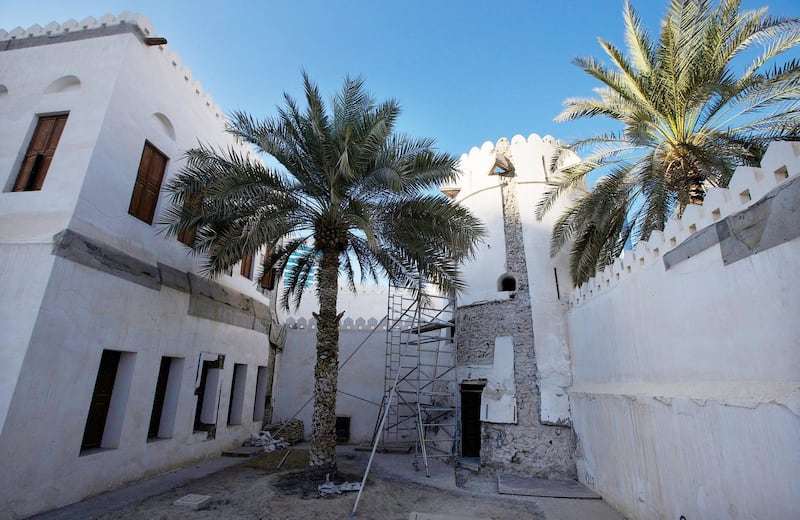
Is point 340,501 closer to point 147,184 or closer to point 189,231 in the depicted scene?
point 189,231

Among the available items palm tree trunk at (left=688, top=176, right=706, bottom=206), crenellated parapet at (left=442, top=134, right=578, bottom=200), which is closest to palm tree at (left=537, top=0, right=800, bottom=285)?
palm tree trunk at (left=688, top=176, right=706, bottom=206)

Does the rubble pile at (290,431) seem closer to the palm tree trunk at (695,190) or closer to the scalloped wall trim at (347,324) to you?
the scalloped wall trim at (347,324)

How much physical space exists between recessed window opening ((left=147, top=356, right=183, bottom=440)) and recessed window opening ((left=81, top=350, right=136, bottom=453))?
1085mm

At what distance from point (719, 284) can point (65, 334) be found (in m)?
8.99

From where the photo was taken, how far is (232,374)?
1155 cm

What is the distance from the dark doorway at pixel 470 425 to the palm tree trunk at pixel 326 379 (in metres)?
5.31

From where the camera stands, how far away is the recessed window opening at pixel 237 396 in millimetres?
11977

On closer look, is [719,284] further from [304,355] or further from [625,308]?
[304,355]

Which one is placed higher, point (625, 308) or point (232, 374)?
point (625, 308)

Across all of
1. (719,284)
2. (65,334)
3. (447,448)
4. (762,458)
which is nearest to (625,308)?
(719,284)

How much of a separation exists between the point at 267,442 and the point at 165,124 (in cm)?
891

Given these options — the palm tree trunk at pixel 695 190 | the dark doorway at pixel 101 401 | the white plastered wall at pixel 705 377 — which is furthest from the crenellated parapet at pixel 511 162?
the dark doorway at pixel 101 401

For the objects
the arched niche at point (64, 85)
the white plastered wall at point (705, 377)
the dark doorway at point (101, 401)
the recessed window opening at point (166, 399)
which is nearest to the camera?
the white plastered wall at point (705, 377)

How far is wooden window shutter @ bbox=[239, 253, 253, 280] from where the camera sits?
1274 centimetres
